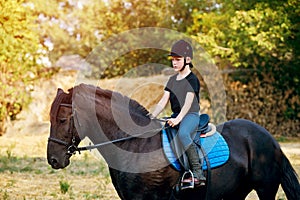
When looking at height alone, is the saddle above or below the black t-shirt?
below

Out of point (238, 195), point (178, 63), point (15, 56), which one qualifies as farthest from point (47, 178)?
point (15, 56)

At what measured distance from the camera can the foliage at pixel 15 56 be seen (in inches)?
599

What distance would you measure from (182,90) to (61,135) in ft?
3.94

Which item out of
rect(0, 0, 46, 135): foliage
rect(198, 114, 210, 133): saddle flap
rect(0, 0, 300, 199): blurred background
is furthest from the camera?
rect(0, 0, 46, 135): foliage

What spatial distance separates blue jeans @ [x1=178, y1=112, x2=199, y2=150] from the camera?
499cm

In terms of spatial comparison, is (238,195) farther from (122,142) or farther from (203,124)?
(122,142)

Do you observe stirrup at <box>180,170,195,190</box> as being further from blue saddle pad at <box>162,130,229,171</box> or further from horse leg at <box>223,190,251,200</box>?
horse leg at <box>223,190,251,200</box>

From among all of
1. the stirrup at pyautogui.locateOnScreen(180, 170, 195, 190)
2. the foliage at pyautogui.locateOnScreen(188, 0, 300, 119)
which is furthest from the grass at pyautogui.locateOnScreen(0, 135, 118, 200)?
the foliage at pyautogui.locateOnScreen(188, 0, 300, 119)

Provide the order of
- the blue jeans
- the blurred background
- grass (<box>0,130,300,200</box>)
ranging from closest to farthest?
the blue jeans < grass (<box>0,130,300,200</box>) < the blurred background

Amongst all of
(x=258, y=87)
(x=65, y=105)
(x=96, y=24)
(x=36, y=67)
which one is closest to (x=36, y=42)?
(x=36, y=67)

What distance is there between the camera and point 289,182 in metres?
5.81

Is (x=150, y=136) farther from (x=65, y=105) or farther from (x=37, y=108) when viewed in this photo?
(x=37, y=108)

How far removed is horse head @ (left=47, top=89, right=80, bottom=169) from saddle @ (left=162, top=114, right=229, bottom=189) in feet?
2.86

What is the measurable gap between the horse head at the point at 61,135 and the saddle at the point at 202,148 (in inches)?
34.3
